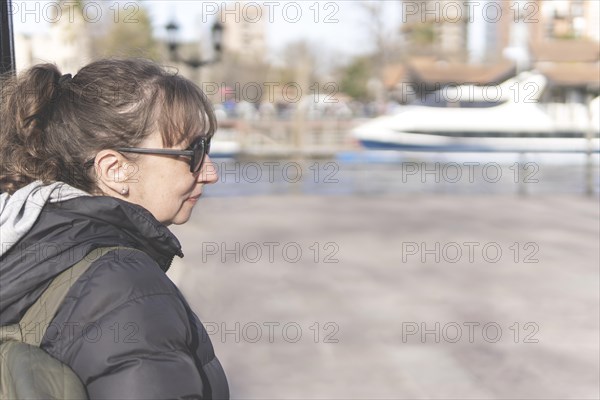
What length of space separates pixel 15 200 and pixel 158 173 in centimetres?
28

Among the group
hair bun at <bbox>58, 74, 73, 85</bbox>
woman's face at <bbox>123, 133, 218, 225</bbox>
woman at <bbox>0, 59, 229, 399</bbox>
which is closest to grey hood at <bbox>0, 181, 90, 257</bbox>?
woman at <bbox>0, 59, 229, 399</bbox>

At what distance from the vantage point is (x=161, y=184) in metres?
1.71

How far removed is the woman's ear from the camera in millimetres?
1634

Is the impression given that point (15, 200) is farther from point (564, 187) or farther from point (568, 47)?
point (568, 47)

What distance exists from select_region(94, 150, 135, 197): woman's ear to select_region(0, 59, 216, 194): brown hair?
16 mm

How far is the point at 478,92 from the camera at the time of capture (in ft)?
128

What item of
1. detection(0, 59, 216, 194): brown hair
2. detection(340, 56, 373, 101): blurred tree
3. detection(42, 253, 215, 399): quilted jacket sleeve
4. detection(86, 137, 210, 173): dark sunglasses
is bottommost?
detection(340, 56, 373, 101): blurred tree

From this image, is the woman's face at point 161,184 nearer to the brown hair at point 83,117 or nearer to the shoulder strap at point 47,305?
the brown hair at point 83,117

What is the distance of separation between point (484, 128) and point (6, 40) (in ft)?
106

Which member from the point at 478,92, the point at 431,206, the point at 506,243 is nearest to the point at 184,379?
the point at 506,243

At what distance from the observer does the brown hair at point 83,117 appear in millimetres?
1628

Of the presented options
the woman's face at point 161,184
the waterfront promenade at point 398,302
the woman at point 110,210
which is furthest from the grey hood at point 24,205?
the waterfront promenade at point 398,302

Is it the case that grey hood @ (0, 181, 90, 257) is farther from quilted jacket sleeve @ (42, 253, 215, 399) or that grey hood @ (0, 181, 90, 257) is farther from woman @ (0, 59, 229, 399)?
quilted jacket sleeve @ (42, 253, 215, 399)

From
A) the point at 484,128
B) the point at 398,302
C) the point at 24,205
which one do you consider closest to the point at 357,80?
the point at 484,128
